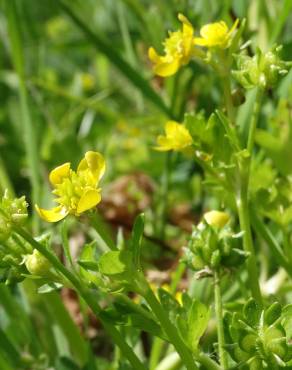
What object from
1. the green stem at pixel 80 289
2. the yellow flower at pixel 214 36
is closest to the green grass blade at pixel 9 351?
the green stem at pixel 80 289

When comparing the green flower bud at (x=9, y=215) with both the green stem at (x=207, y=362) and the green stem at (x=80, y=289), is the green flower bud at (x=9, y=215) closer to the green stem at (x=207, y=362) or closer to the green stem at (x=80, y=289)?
the green stem at (x=80, y=289)

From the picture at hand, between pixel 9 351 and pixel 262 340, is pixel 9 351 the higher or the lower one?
the lower one

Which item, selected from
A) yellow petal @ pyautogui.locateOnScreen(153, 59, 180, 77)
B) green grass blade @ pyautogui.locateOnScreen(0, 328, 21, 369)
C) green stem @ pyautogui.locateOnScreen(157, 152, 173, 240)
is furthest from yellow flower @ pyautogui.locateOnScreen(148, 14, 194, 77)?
green stem @ pyautogui.locateOnScreen(157, 152, 173, 240)

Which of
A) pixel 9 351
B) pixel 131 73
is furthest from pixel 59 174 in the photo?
pixel 131 73

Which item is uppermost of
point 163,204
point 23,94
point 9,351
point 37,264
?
point 37,264

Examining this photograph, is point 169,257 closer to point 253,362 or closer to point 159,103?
point 159,103

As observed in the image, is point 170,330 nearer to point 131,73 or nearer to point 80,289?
point 80,289
